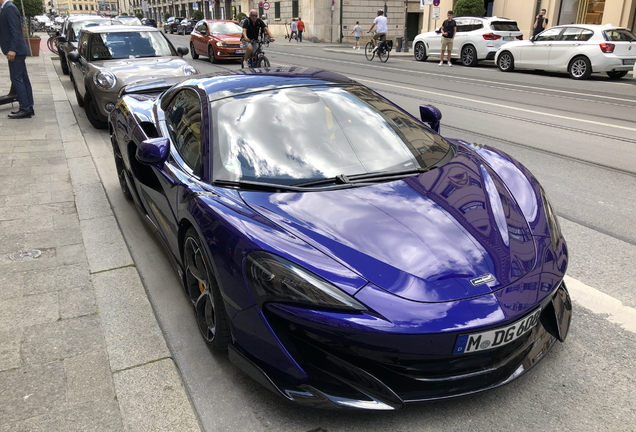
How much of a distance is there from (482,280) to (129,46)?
8.76 m

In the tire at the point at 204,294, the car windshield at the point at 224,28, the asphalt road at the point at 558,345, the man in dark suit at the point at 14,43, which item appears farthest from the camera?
the car windshield at the point at 224,28

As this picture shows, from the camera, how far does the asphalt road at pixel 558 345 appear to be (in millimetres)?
2266

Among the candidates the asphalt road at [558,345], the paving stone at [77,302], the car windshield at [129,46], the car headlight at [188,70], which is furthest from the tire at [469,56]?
the paving stone at [77,302]

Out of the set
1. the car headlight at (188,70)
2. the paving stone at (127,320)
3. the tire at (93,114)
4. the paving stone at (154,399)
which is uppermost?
the car headlight at (188,70)

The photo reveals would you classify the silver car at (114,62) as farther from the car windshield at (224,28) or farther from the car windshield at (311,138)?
the car windshield at (224,28)

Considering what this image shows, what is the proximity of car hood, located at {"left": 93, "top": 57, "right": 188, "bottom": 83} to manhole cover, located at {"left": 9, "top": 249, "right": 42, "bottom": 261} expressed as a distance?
458 centimetres

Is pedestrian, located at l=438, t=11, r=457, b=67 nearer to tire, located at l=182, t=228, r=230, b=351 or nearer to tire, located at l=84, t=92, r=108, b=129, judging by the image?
tire, located at l=84, t=92, r=108, b=129

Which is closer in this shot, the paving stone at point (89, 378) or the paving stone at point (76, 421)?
the paving stone at point (76, 421)

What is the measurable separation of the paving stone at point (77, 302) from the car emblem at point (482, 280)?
2.32 metres

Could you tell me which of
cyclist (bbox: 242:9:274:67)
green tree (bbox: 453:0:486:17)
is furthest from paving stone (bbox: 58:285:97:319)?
green tree (bbox: 453:0:486:17)

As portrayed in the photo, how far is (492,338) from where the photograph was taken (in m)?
2.05

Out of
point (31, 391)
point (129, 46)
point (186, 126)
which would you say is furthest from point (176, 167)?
point (129, 46)

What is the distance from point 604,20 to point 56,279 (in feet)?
86.0

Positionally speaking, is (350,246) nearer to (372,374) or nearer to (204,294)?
(372,374)
